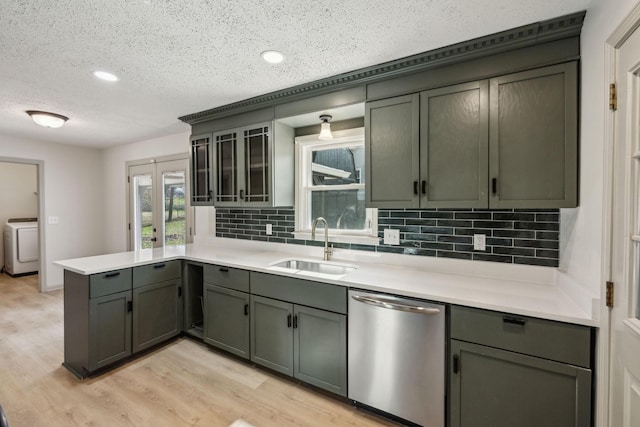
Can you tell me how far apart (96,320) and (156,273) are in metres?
0.55

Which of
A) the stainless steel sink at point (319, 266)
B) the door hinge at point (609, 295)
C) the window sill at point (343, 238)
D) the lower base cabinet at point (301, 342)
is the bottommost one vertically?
the lower base cabinet at point (301, 342)

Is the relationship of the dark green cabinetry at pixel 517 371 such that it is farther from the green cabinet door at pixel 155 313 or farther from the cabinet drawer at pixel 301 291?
the green cabinet door at pixel 155 313

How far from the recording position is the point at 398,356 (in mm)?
1718

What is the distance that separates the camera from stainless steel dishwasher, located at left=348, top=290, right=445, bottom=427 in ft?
5.31

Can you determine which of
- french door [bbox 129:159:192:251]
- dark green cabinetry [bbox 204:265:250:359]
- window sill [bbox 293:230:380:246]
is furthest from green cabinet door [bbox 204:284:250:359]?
french door [bbox 129:159:192:251]

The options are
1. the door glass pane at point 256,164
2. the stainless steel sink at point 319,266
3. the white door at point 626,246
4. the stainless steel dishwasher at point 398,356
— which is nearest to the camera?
the white door at point 626,246

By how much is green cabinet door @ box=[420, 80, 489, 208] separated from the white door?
2.04ft

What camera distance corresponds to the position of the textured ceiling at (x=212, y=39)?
56.0 inches

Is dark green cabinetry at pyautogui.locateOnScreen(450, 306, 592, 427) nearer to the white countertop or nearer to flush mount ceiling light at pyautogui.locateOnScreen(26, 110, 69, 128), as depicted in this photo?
the white countertop

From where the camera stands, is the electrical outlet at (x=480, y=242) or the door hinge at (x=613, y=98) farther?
the electrical outlet at (x=480, y=242)

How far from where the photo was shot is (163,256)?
109 inches

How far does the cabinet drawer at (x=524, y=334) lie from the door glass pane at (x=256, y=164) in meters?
1.89

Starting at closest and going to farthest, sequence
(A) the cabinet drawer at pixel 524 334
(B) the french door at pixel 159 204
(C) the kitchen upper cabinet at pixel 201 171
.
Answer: (A) the cabinet drawer at pixel 524 334, (C) the kitchen upper cabinet at pixel 201 171, (B) the french door at pixel 159 204

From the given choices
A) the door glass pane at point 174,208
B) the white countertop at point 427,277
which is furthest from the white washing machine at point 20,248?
the white countertop at point 427,277
